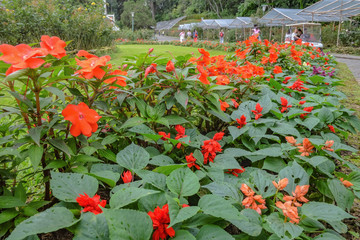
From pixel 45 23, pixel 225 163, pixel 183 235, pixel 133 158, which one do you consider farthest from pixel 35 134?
pixel 45 23

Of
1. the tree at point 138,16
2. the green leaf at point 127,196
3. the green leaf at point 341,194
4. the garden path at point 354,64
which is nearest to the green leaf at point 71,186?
the green leaf at point 127,196

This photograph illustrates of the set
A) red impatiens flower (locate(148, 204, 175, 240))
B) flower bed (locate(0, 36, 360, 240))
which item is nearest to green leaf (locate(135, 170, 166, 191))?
flower bed (locate(0, 36, 360, 240))

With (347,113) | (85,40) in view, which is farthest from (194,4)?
(347,113)

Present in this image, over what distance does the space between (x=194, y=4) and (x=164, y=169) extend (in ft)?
185

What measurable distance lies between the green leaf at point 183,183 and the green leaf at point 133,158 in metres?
0.18

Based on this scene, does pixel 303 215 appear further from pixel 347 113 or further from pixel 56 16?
pixel 56 16

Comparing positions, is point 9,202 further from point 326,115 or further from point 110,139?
point 326,115

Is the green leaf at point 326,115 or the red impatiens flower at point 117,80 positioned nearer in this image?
the red impatiens flower at point 117,80

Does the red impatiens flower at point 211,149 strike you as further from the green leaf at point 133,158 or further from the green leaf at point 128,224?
the green leaf at point 128,224

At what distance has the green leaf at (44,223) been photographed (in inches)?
22.6

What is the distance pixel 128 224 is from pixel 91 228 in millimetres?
104

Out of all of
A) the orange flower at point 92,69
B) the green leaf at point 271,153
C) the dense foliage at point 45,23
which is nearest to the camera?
the orange flower at point 92,69

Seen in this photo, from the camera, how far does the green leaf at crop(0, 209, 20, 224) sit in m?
0.82

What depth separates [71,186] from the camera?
78 cm
